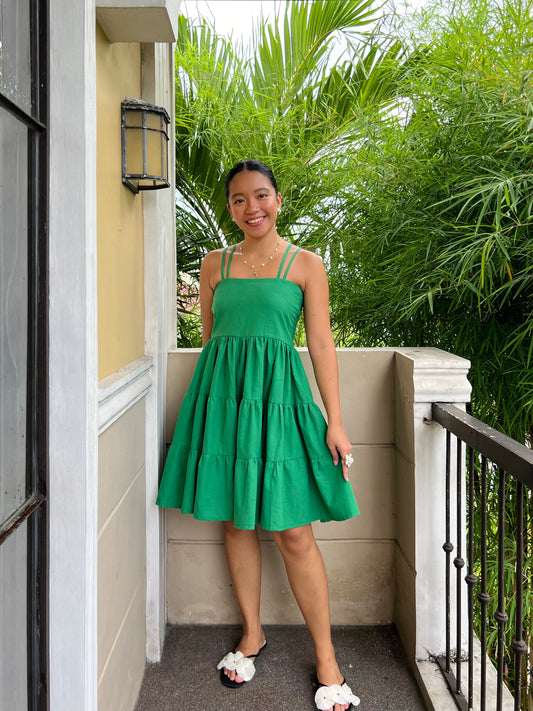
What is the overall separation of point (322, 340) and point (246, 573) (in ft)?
2.85

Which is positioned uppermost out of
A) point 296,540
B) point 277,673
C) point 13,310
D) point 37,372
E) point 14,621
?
point 13,310

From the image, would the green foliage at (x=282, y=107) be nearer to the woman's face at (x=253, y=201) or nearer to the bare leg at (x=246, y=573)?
the woman's face at (x=253, y=201)

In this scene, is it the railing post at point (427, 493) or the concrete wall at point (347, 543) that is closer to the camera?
the railing post at point (427, 493)

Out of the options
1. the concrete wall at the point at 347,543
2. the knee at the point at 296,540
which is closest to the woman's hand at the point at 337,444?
the knee at the point at 296,540

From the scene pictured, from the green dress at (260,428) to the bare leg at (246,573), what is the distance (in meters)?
0.20

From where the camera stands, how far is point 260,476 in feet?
5.80

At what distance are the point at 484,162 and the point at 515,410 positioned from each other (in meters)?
0.94

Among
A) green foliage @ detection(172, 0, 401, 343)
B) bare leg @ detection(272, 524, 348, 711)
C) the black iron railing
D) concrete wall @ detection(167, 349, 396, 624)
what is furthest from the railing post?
green foliage @ detection(172, 0, 401, 343)

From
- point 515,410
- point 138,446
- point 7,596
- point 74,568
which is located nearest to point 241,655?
point 138,446

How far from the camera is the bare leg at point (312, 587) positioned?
6.07 feet

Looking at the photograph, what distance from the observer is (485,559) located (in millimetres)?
1522

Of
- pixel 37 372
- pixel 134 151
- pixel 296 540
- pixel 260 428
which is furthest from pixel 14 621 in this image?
pixel 134 151

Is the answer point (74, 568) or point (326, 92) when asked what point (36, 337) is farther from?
point (326, 92)

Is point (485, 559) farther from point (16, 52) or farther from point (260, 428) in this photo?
point (16, 52)
